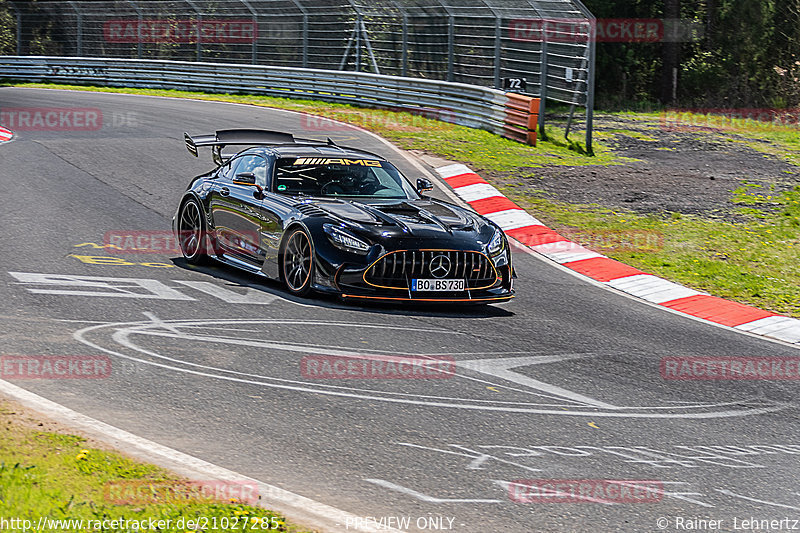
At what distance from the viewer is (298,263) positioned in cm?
999

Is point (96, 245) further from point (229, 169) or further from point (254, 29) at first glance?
point (254, 29)

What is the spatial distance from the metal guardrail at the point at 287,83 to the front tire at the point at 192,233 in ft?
39.0

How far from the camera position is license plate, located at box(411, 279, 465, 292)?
961 cm

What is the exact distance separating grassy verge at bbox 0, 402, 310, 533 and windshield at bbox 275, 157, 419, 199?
5.62m

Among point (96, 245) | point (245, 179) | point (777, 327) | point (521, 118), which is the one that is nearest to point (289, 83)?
point (521, 118)

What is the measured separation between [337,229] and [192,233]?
110 inches

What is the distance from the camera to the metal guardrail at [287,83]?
935 inches

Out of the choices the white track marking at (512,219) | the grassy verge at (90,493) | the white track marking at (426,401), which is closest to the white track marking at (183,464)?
the grassy verge at (90,493)

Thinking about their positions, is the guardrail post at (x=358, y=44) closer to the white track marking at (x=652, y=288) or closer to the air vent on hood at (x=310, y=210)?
the white track marking at (x=652, y=288)

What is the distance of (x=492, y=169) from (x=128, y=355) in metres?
12.1

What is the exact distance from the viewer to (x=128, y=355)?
761 cm

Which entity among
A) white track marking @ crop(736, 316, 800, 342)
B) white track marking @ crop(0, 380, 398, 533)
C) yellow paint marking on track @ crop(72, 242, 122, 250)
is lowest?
white track marking @ crop(736, 316, 800, 342)

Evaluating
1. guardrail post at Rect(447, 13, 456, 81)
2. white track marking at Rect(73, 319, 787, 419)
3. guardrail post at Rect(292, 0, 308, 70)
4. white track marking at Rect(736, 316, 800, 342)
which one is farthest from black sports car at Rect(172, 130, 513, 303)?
guardrail post at Rect(292, 0, 308, 70)

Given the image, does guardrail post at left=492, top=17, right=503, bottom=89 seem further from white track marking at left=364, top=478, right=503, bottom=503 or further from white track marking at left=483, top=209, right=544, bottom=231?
white track marking at left=364, top=478, right=503, bottom=503
